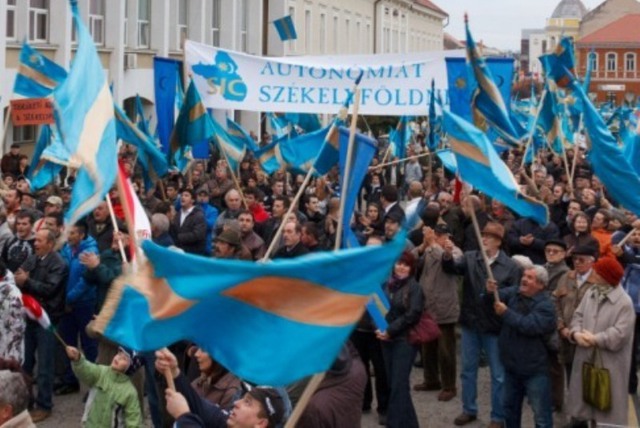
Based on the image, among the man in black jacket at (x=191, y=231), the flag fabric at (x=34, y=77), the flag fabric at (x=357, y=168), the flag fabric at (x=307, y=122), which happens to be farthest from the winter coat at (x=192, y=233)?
the flag fabric at (x=307, y=122)

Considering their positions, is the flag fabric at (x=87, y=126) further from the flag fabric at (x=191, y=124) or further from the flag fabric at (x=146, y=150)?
the flag fabric at (x=191, y=124)

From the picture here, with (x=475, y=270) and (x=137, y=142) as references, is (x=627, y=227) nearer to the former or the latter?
(x=475, y=270)

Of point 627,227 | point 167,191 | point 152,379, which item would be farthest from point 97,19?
point 152,379

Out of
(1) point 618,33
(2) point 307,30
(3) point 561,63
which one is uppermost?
(1) point 618,33

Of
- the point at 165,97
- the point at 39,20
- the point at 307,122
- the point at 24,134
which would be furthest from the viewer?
the point at 39,20

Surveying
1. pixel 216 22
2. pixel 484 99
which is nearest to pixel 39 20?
pixel 216 22

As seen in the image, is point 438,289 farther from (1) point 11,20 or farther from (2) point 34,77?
(1) point 11,20

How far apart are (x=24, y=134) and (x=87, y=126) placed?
1956 cm

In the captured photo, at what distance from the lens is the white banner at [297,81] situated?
14.9 metres

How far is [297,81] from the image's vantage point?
1504cm

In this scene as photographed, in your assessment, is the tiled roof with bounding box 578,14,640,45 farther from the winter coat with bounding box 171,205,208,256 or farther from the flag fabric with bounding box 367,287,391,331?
the flag fabric with bounding box 367,287,391,331

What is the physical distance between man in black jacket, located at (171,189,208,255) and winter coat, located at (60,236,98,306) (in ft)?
6.23

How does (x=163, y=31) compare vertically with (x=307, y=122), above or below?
above

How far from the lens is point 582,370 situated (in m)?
8.36
